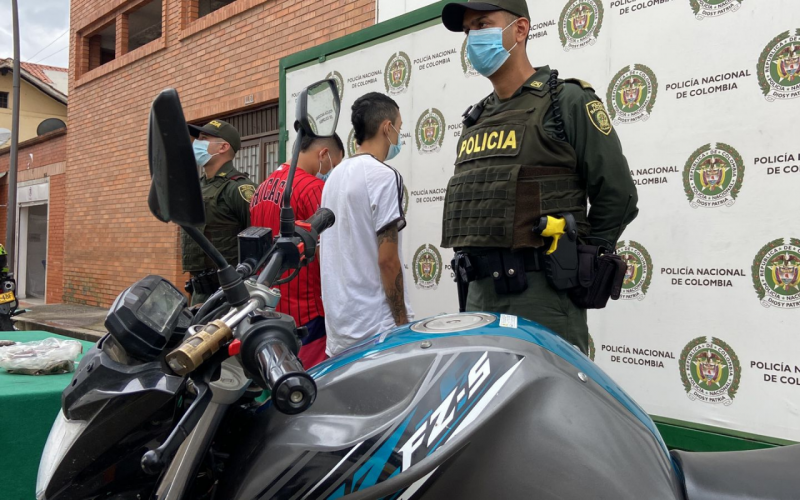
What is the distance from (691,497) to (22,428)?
6.16 feet

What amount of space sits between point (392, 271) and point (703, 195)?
137 centimetres

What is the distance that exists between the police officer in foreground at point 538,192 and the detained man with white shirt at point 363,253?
407mm

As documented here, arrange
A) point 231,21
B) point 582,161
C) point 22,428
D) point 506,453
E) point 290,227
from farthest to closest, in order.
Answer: point 231,21, point 582,161, point 22,428, point 290,227, point 506,453

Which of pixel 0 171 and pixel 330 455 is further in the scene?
pixel 0 171

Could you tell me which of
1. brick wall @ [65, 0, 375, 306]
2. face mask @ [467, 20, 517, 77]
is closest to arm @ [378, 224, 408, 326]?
face mask @ [467, 20, 517, 77]

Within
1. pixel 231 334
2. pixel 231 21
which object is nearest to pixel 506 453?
pixel 231 334

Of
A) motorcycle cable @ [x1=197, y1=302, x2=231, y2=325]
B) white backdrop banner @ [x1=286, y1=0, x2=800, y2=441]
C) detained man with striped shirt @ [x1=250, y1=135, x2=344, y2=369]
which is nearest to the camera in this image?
motorcycle cable @ [x1=197, y1=302, x2=231, y2=325]

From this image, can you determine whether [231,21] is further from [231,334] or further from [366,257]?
[231,334]

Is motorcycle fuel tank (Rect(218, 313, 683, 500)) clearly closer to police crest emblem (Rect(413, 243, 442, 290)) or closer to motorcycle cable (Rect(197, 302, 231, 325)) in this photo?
motorcycle cable (Rect(197, 302, 231, 325))

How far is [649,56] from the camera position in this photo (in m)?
2.62

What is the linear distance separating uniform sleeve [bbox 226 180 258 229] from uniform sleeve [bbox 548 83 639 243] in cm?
224

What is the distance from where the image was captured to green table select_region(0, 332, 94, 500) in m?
1.77

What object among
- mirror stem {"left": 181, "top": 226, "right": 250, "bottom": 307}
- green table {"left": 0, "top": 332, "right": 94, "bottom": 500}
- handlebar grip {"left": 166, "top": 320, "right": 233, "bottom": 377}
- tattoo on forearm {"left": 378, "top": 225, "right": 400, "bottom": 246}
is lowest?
green table {"left": 0, "top": 332, "right": 94, "bottom": 500}

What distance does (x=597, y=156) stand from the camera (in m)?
2.05
